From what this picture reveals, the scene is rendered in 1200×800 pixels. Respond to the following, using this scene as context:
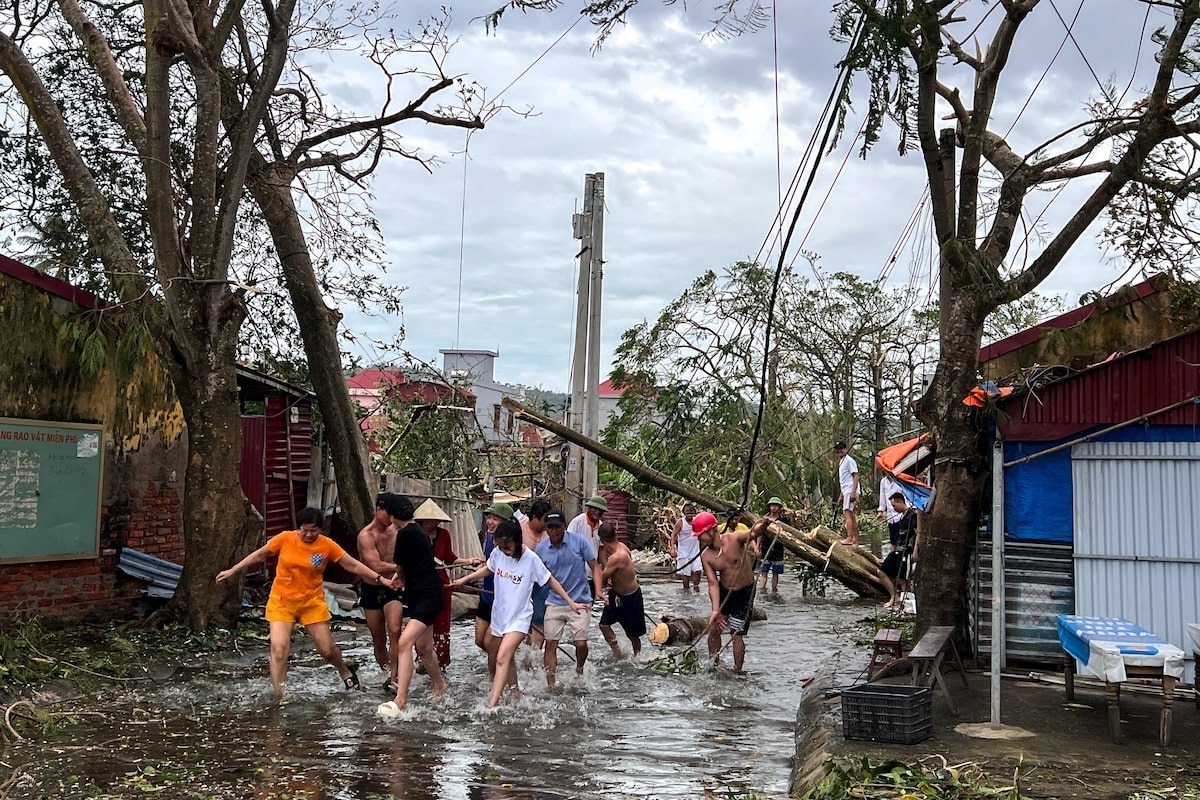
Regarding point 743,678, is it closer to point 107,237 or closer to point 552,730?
point 552,730

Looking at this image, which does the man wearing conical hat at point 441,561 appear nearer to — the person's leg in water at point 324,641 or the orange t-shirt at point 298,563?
the person's leg in water at point 324,641

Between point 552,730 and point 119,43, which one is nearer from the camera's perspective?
point 552,730

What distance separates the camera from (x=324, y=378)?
16.6 meters

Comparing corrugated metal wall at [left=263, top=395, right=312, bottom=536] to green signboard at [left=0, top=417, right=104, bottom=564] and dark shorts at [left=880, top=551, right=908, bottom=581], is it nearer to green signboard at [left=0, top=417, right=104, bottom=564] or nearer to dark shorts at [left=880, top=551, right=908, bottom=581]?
green signboard at [left=0, top=417, right=104, bottom=564]

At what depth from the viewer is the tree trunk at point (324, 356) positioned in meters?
16.0

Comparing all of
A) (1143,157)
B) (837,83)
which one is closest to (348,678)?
(837,83)

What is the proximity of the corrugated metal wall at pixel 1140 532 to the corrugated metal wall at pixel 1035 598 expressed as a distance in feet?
0.73

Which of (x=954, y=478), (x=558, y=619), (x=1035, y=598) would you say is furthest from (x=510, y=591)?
(x=1035, y=598)

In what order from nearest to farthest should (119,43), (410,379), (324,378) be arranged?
(119,43), (324,378), (410,379)

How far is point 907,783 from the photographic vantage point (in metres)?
6.59

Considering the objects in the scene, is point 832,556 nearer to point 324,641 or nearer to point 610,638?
point 610,638

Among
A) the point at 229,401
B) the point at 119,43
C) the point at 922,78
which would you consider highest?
the point at 119,43

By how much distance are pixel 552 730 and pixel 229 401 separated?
5.92 meters

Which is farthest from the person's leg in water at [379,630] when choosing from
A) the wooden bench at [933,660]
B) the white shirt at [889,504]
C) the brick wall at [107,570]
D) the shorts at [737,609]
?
the white shirt at [889,504]
